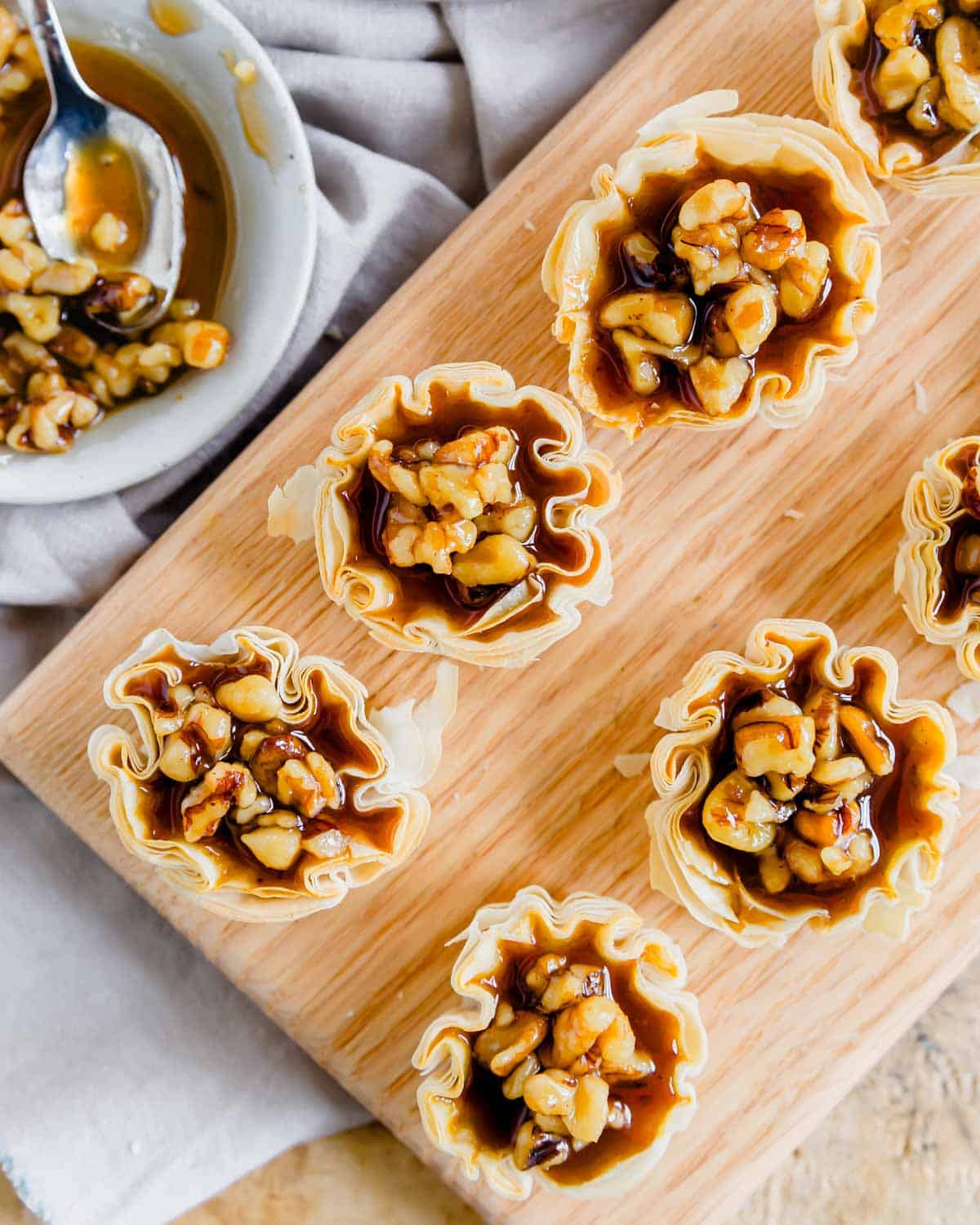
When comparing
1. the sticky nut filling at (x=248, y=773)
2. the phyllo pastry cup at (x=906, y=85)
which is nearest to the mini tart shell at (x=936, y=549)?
the phyllo pastry cup at (x=906, y=85)

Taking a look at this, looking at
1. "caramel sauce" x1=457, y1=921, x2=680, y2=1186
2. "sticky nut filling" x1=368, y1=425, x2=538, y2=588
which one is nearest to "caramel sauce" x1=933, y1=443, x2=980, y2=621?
"sticky nut filling" x1=368, y1=425, x2=538, y2=588

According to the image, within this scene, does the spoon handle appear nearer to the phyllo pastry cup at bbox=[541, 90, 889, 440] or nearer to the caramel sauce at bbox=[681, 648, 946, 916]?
the phyllo pastry cup at bbox=[541, 90, 889, 440]

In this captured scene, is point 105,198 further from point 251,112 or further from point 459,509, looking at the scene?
point 459,509

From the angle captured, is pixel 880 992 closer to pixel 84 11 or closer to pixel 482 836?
pixel 482 836

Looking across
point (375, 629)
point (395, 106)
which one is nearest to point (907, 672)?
point (375, 629)

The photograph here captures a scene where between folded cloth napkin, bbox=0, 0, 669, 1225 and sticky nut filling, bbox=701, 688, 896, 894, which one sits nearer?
sticky nut filling, bbox=701, 688, 896, 894

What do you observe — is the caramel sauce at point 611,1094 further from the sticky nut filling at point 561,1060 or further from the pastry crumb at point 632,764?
the pastry crumb at point 632,764
